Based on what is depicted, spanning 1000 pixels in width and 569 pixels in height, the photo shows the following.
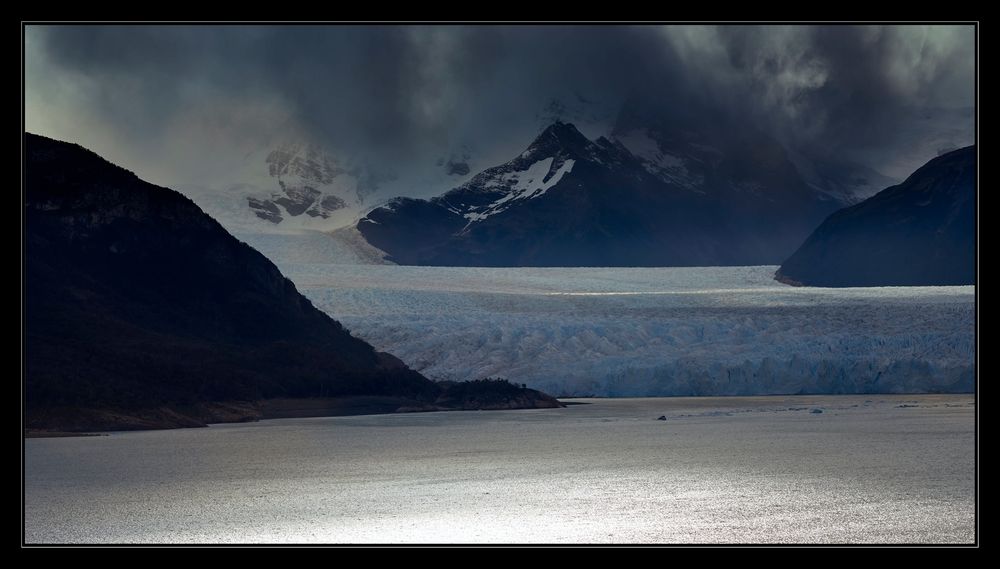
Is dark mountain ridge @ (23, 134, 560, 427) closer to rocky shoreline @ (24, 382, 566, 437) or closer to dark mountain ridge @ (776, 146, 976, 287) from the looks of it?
rocky shoreline @ (24, 382, 566, 437)

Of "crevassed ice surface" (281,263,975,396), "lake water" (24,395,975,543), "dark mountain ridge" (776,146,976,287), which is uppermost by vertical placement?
"dark mountain ridge" (776,146,976,287)

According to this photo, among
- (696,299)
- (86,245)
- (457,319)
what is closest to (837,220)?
(696,299)

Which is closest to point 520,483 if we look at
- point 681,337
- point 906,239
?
point 681,337

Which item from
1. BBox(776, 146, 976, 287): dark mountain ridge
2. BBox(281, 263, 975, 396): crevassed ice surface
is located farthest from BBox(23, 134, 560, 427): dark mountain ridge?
BBox(776, 146, 976, 287): dark mountain ridge

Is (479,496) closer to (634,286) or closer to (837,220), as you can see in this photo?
(634,286)

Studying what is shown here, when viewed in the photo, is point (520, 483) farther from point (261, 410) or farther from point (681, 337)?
point (681, 337)

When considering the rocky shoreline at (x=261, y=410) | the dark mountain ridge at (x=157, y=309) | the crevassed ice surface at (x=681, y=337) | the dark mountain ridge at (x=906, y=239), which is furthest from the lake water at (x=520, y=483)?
the dark mountain ridge at (x=906, y=239)
